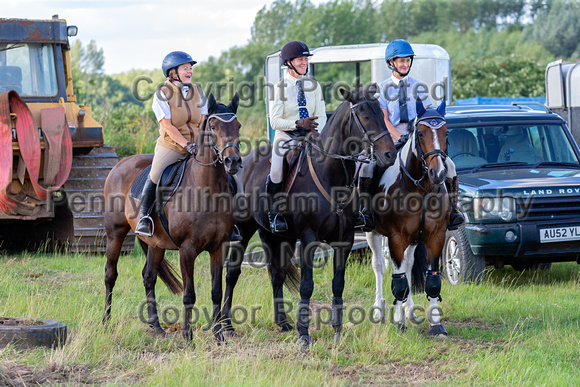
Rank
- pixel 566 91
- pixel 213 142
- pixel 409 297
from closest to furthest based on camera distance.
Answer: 1. pixel 213 142
2. pixel 409 297
3. pixel 566 91

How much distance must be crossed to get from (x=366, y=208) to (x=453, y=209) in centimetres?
90

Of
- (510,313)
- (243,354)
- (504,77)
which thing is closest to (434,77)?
(510,313)

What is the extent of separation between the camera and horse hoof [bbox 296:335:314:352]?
21.7ft

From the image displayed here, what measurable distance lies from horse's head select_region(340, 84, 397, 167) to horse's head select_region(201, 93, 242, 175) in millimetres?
1035

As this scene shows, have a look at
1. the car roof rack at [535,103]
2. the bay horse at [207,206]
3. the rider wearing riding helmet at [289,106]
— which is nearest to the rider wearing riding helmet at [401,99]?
the rider wearing riding helmet at [289,106]

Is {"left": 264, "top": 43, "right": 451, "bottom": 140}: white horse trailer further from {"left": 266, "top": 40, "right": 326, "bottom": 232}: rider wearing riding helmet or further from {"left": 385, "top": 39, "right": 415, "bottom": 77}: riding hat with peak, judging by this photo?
{"left": 266, "top": 40, "right": 326, "bottom": 232}: rider wearing riding helmet

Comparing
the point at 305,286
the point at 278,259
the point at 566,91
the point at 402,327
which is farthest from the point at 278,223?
the point at 566,91

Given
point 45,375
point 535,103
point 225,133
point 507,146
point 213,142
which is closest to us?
point 45,375

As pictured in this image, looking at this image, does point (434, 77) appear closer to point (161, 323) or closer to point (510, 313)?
point (510, 313)

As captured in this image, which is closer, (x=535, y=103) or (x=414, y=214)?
(x=414, y=214)

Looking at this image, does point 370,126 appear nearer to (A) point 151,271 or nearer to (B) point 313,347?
(B) point 313,347

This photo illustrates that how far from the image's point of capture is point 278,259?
313 inches

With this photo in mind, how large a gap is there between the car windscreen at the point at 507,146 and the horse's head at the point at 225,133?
14.5ft

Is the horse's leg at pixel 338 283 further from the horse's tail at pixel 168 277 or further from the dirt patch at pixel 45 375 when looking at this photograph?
the dirt patch at pixel 45 375
